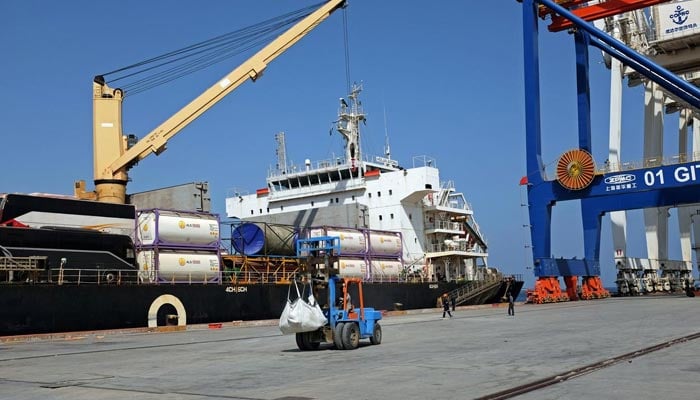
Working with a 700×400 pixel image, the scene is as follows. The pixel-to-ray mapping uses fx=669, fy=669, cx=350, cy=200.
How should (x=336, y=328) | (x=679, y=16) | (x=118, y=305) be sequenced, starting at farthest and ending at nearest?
(x=679, y=16), (x=118, y=305), (x=336, y=328)

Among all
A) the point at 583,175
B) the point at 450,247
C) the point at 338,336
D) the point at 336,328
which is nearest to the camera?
the point at 338,336

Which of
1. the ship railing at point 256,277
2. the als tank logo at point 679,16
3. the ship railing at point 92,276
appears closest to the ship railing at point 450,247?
the ship railing at point 256,277

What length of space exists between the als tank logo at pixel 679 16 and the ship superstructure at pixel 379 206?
18649 millimetres

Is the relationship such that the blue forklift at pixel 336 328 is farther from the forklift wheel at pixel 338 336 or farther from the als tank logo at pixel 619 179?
the als tank logo at pixel 619 179

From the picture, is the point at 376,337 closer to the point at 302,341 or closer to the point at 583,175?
the point at 302,341

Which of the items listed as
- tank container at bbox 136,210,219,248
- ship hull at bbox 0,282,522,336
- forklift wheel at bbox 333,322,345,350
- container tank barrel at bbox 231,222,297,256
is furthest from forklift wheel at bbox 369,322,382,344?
container tank barrel at bbox 231,222,297,256

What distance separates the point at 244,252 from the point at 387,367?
72.2 feet

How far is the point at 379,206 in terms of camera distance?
142ft

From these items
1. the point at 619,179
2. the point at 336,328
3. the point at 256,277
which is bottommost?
the point at 336,328

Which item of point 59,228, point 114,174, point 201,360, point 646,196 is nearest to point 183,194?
point 114,174

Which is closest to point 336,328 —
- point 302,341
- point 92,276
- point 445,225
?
point 302,341

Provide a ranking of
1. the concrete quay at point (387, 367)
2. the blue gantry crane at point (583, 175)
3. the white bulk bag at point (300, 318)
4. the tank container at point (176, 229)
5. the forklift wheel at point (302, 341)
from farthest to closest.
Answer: the blue gantry crane at point (583, 175) → the tank container at point (176, 229) → the forklift wheel at point (302, 341) → the white bulk bag at point (300, 318) → the concrete quay at point (387, 367)

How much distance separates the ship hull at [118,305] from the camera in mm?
21547

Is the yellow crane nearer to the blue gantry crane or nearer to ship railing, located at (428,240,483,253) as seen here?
ship railing, located at (428,240,483,253)
